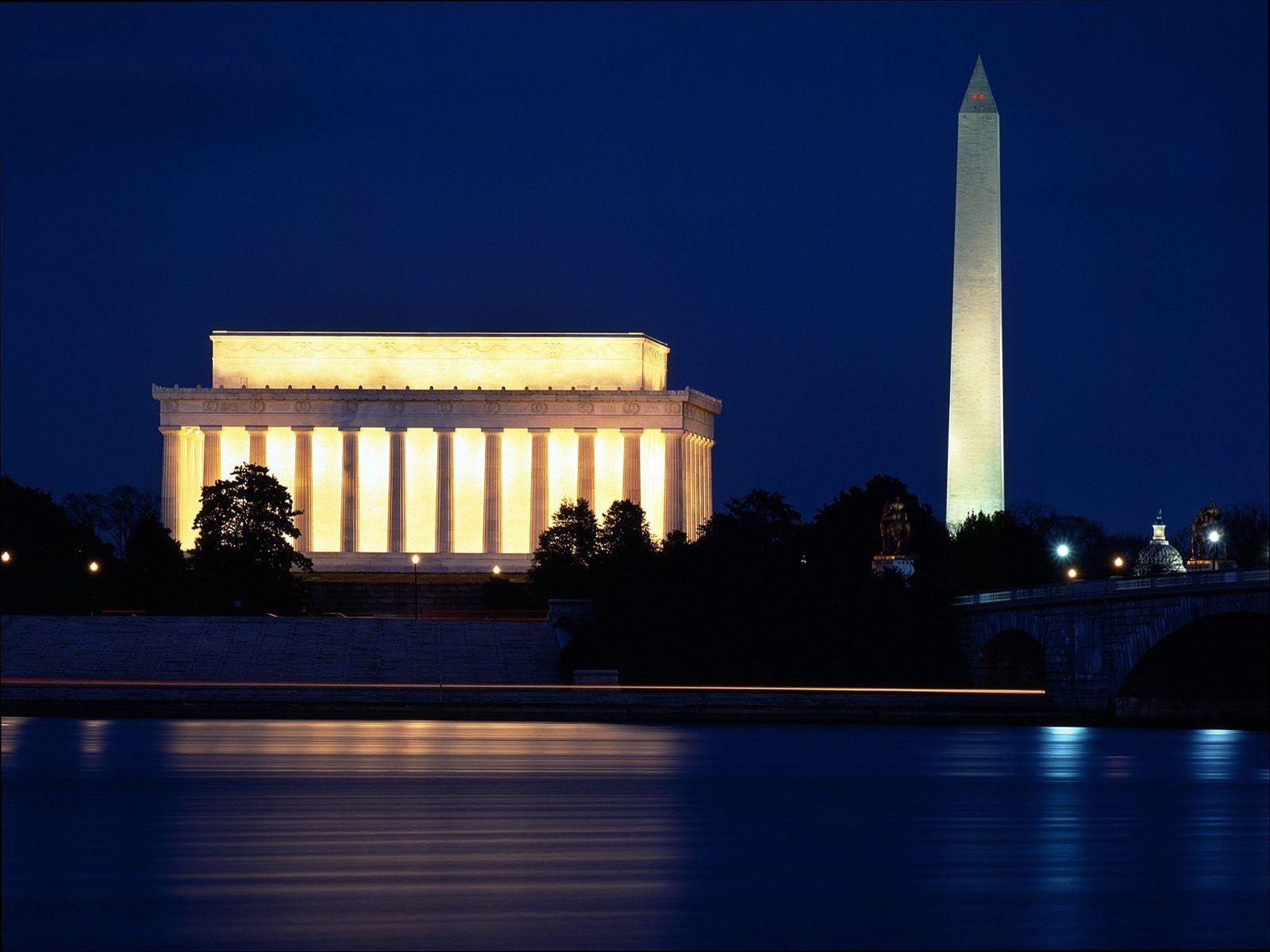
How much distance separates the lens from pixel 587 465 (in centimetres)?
15475

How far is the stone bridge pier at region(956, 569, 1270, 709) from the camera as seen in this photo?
7612 cm

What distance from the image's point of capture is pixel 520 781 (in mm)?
53438

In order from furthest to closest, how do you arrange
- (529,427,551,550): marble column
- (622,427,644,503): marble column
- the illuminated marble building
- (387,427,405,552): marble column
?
(387,427,405,552): marble column < (529,427,551,550): marble column < the illuminated marble building < (622,427,644,503): marble column

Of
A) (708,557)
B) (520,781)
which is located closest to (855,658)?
(708,557)

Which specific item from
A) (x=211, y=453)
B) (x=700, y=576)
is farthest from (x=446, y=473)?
(x=700, y=576)

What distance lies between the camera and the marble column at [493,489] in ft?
507

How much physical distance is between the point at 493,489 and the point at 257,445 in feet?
47.9

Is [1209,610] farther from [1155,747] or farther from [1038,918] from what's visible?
[1038,918]

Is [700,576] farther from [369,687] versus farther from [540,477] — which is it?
[540,477]

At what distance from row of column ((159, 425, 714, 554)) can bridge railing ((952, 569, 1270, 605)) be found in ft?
188

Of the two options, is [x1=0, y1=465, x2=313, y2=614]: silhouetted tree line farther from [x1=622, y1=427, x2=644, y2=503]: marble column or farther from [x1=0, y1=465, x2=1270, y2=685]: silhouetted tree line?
[x1=622, y1=427, x2=644, y2=503]: marble column

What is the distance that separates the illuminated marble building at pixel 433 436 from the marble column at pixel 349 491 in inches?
3.8

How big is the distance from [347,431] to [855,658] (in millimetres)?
68535

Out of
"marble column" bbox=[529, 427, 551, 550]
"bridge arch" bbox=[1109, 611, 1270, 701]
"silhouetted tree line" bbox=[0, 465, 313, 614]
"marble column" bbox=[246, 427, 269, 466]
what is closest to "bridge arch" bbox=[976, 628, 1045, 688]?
"bridge arch" bbox=[1109, 611, 1270, 701]
